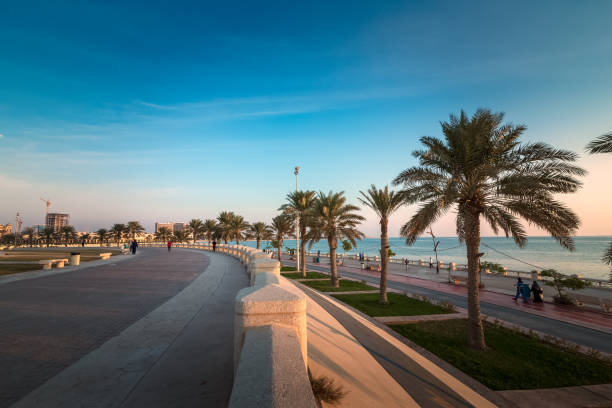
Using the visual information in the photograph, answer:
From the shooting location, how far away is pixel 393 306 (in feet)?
39.5

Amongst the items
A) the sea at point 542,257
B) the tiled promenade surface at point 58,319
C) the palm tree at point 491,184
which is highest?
the palm tree at point 491,184

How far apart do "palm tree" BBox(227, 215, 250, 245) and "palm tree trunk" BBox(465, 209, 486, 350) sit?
33.4 meters

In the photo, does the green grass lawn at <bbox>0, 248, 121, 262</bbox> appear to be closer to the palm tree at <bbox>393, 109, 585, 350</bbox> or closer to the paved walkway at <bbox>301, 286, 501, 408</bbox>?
the paved walkway at <bbox>301, 286, 501, 408</bbox>

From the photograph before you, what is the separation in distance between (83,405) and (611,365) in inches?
431

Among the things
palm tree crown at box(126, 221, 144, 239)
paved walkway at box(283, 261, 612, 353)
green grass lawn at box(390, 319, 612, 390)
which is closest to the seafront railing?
green grass lawn at box(390, 319, 612, 390)

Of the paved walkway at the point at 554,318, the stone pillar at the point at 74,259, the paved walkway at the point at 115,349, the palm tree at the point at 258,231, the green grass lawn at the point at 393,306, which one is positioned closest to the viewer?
the paved walkway at the point at 115,349

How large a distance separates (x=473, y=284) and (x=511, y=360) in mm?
2131

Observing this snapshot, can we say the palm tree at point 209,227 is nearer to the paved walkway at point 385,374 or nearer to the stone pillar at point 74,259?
the stone pillar at point 74,259

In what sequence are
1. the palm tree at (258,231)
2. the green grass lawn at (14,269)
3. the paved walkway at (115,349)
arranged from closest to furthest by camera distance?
1. the paved walkway at (115,349)
2. the green grass lawn at (14,269)
3. the palm tree at (258,231)

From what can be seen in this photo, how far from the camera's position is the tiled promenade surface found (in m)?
4.19

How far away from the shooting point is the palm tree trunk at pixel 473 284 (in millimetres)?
7536

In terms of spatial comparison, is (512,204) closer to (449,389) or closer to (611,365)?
(611,365)

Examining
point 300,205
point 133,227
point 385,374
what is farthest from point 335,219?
point 133,227

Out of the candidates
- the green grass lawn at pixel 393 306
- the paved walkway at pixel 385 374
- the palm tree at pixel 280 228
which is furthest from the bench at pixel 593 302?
the palm tree at pixel 280 228
